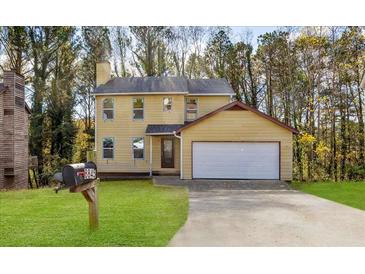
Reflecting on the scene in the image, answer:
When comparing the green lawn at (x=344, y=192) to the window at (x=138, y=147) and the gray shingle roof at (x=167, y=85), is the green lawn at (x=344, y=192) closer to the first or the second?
the gray shingle roof at (x=167, y=85)

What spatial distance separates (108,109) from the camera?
766 cm

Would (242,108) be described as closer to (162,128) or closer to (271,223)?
(162,128)

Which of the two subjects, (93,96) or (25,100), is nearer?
(25,100)

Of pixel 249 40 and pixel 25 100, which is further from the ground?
pixel 249 40

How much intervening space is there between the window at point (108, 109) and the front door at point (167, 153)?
1.22 metres

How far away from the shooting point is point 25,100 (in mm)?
5371

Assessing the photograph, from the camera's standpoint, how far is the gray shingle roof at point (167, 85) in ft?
19.2

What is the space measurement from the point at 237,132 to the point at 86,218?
3.82 m
